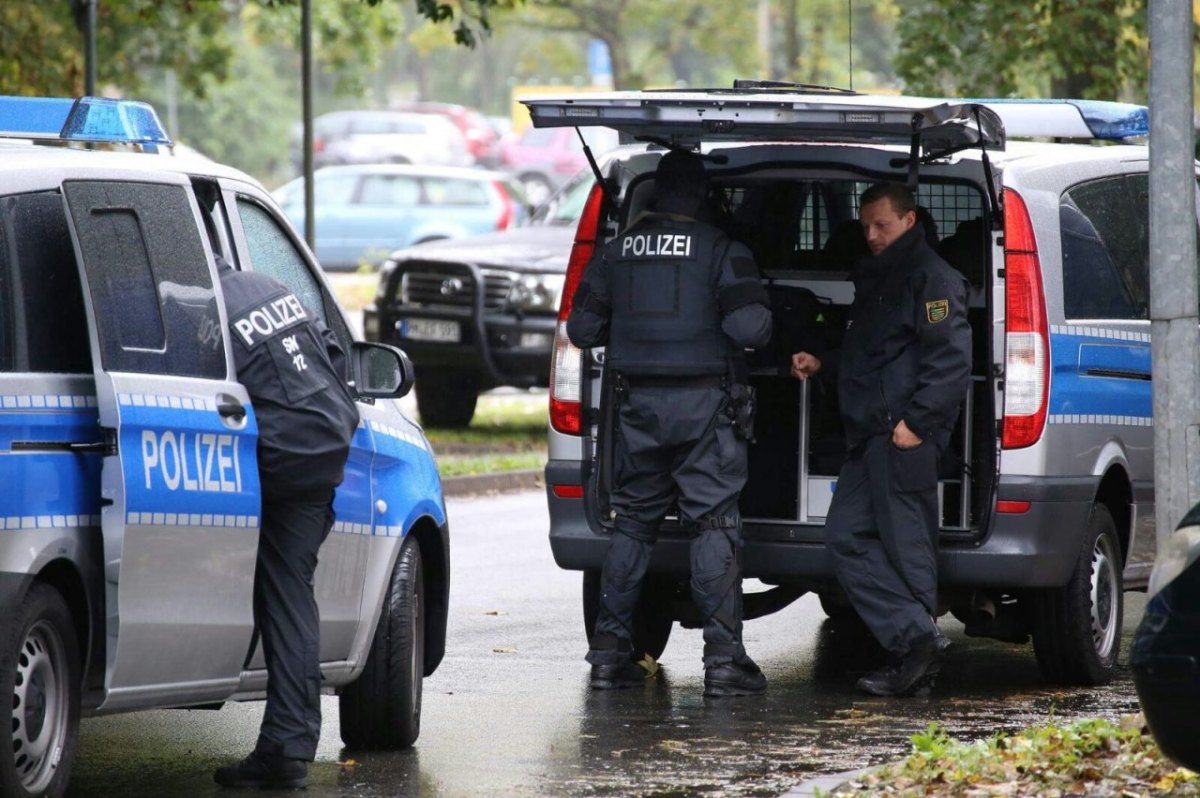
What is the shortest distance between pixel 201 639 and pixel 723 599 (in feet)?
7.82

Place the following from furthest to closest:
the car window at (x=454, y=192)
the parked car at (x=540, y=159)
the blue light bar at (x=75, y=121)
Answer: the parked car at (x=540, y=159) < the car window at (x=454, y=192) < the blue light bar at (x=75, y=121)

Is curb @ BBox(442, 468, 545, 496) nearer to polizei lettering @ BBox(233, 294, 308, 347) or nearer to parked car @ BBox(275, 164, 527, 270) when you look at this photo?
polizei lettering @ BBox(233, 294, 308, 347)

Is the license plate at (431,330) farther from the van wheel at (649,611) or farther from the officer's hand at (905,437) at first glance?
the officer's hand at (905,437)

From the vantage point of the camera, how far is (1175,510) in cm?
603

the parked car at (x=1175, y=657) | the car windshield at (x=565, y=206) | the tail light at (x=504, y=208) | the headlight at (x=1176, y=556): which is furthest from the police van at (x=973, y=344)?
the tail light at (x=504, y=208)

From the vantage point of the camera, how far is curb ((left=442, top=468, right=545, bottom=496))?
14.8 meters

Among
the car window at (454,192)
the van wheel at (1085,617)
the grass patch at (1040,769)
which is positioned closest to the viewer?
the grass patch at (1040,769)

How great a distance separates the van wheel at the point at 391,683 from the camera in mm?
6730

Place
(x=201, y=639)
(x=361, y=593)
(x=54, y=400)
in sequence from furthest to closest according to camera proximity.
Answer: (x=361, y=593)
(x=201, y=639)
(x=54, y=400)

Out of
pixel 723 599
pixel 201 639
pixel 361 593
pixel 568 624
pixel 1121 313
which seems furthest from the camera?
pixel 568 624

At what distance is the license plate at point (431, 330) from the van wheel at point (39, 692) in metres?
11.4

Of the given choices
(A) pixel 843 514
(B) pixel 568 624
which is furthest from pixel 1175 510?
(B) pixel 568 624

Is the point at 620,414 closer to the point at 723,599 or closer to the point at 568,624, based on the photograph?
the point at 723,599

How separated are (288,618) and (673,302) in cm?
219
